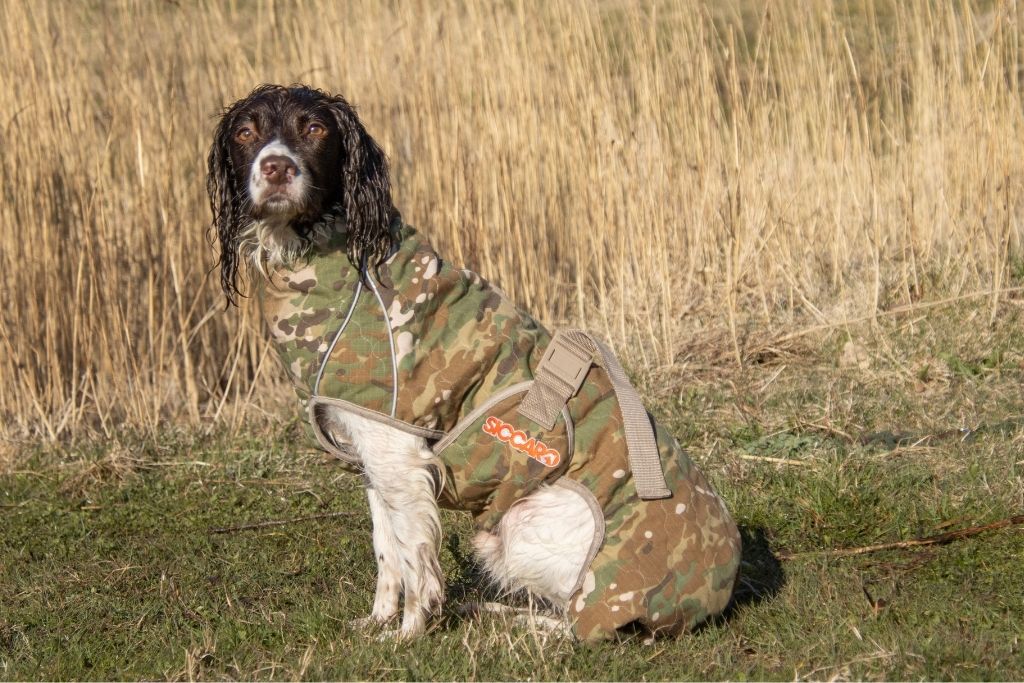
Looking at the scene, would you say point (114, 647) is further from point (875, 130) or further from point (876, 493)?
point (875, 130)

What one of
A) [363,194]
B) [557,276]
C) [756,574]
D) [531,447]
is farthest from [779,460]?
[363,194]

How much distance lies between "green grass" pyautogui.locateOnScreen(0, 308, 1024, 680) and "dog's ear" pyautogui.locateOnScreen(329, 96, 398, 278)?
1.04 metres

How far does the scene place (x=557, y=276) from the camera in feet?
19.0

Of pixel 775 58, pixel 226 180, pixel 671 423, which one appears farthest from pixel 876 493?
pixel 775 58

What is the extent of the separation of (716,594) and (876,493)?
119cm

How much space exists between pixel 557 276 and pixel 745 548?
7.94ft

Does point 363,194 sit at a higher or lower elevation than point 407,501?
higher

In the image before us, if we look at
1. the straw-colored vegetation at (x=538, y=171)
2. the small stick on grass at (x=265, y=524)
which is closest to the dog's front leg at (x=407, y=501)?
the small stick on grass at (x=265, y=524)

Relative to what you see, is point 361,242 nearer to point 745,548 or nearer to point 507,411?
point 507,411

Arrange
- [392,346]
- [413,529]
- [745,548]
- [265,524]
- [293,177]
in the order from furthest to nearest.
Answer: [265,524], [745,548], [413,529], [293,177], [392,346]

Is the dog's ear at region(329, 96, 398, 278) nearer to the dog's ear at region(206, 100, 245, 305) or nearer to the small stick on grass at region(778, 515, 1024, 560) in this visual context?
the dog's ear at region(206, 100, 245, 305)

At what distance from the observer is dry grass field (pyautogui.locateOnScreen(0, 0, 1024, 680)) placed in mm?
3705

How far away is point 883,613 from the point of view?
317 centimetres

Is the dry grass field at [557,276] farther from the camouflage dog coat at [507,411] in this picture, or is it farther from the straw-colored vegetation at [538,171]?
the camouflage dog coat at [507,411]
